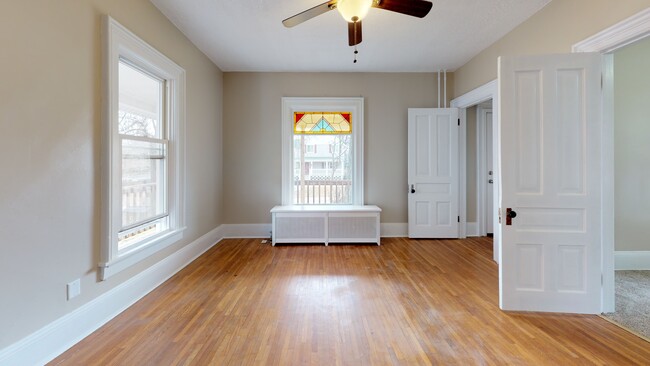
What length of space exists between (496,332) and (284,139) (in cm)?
387

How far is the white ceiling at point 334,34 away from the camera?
114 inches

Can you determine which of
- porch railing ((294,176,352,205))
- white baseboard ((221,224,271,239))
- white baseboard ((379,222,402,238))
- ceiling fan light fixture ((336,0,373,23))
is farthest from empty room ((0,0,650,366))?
white baseboard ((379,222,402,238))

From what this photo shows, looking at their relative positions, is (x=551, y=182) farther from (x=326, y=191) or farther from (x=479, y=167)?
(x=326, y=191)

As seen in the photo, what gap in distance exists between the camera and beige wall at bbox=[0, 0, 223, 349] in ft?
5.15

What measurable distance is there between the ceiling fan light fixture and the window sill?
2659 mm

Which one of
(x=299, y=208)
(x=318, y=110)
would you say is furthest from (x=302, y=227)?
(x=318, y=110)

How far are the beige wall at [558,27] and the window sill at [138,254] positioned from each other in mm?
4304

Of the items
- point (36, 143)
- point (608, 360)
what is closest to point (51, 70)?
point (36, 143)

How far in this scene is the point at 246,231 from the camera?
4.89 m

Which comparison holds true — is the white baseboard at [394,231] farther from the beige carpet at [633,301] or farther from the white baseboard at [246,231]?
the beige carpet at [633,301]

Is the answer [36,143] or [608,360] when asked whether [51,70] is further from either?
[608,360]

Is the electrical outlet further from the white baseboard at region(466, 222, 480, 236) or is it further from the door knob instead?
the white baseboard at region(466, 222, 480, 236)

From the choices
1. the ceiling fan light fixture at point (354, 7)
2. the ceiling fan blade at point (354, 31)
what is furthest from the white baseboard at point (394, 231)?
the ceiling fan light fixture at point (354, 7)

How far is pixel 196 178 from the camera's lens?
3.86 meters
